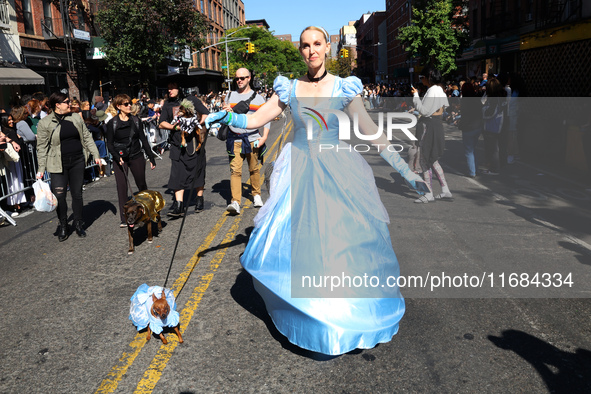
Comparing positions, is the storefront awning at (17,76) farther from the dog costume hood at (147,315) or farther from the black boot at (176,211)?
the dog costume hood at (147,315)

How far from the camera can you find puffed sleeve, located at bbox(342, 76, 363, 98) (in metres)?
4.04

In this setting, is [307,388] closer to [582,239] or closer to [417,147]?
[582,239]

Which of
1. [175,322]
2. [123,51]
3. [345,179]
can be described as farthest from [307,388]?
[123,51]

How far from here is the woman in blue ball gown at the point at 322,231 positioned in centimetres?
345

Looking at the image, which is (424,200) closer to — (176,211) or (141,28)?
(176,211)

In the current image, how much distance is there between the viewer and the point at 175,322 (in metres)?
3.94

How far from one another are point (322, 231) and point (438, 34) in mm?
39175

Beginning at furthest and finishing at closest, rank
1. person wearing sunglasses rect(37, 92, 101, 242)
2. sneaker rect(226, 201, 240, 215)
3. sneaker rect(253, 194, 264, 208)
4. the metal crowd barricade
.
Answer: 1. the metal crowd barricade
2. sneaker rect(253, 194, 264, 208)
3. sneaker rect(226, 201, 240, 215)
4. person wearing sunglasses rect(37, 92, 101, 242)

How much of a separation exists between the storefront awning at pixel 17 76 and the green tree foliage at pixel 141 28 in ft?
23.1

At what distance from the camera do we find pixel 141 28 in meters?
28.4

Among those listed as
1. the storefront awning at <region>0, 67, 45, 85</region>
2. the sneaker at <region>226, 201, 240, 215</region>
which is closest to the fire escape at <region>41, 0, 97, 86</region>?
the storefront awning at <region>0, 67, 45, 85</region>

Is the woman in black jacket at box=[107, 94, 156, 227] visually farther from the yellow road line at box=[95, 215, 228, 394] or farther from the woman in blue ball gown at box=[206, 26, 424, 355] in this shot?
the woman in blue ball gown at box=[206, 26, 424, 355]

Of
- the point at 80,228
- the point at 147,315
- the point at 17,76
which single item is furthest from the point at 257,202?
the point at 17,76

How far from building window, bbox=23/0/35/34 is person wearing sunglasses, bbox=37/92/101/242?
2144 cm
